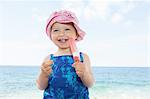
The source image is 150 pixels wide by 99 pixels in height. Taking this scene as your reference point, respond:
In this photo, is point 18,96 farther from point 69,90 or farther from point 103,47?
point 69,90

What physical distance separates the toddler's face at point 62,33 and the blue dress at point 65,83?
0.07 meters

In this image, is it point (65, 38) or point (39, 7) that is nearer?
point (65, 38)

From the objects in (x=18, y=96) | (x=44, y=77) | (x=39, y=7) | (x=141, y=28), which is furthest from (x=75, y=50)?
(x=141, y=28)

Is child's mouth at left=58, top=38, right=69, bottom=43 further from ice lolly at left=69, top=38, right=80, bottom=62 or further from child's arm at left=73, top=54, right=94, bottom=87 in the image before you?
child's arm at left=73, top=54, right=94, bottom=87

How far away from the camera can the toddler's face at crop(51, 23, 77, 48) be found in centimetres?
146

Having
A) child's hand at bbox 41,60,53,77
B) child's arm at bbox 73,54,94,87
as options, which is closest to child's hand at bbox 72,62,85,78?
child's arm at bbox 73,54,94,87

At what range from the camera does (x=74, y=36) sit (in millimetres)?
1500

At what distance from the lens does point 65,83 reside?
1455mm

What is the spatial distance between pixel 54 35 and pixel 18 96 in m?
6.15

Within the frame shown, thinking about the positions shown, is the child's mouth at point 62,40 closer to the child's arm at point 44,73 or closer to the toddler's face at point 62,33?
the toddler's face at point 62,33

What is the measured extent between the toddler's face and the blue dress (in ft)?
0.23

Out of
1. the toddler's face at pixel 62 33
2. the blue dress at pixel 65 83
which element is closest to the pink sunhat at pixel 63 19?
the toddler's face at pixel 62 33

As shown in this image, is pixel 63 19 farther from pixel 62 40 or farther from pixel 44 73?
pixel 44 73

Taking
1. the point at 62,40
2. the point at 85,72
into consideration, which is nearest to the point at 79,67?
the point at 85,72
